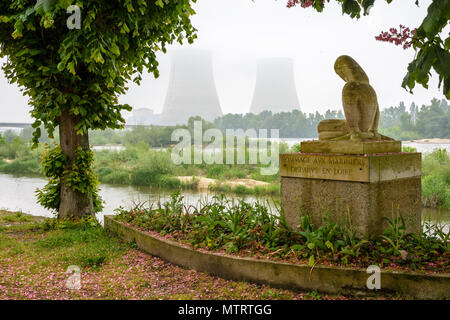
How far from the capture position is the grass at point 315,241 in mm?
3732

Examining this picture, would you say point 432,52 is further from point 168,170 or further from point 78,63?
point 168,170

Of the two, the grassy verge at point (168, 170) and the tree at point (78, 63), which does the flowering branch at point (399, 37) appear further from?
the grassy verge at point (168, 170)

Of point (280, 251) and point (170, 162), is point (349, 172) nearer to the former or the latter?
point (280, 251)

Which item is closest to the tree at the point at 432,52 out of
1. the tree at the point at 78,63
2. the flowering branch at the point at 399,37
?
the flowering branch at the point at 399,37

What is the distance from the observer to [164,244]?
4.88 meters

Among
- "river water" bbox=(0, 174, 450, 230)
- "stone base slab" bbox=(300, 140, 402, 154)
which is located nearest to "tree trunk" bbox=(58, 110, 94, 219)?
"river water" bbox=(0, 174, 450, 230)

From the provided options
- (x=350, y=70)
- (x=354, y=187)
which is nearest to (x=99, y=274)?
(x=354, y=187)

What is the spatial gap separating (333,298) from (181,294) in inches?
55.9

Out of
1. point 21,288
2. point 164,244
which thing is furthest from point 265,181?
point 21,288

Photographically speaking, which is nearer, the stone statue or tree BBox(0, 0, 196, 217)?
the stone statue

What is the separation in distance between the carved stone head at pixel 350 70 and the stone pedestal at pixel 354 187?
1026 mm

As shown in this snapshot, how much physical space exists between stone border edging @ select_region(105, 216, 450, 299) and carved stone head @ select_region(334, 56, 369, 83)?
7.67 ft

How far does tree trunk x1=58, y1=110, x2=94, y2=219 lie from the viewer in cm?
694

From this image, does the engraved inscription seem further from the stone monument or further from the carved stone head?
the carved stone head
